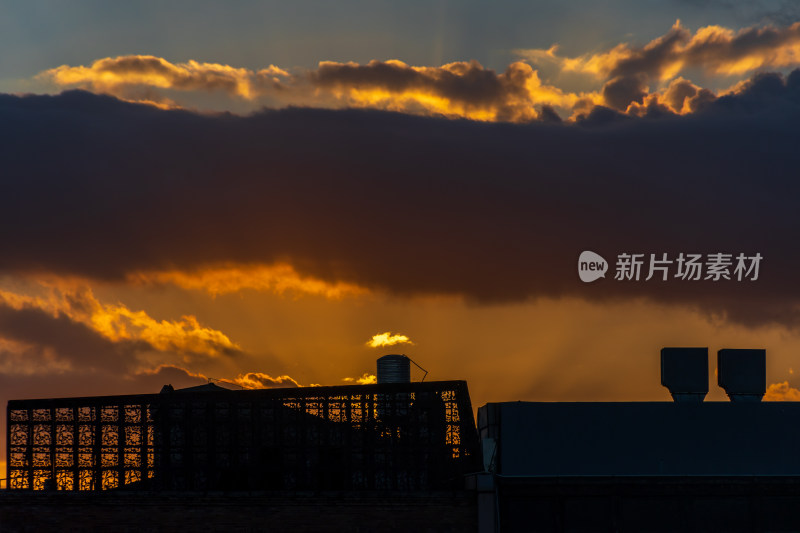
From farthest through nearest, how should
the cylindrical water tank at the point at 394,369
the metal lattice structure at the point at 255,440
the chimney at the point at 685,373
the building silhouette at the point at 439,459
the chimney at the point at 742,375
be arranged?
the cylindrical water tank at the point at 394,369 → the chimney at the point at 742,375 → the metal lattice structure at the point at 255,440 → the chimney at the point at 685,373 → the building silhouette at the point at 439,459

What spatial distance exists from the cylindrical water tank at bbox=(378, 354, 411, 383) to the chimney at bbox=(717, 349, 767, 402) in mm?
13660

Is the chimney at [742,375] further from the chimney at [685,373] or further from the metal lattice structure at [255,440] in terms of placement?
the metal lattice structure at [255,440]

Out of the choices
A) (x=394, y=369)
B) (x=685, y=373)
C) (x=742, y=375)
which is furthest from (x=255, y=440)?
(x=742, y=375)

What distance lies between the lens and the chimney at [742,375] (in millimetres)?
48844

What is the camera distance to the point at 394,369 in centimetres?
5231

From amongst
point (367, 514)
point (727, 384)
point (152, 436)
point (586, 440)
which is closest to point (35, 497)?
point (152, 436)

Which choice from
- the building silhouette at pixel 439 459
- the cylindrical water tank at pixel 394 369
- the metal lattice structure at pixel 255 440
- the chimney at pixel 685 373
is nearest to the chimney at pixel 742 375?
the building silhouette at pixel 439 459

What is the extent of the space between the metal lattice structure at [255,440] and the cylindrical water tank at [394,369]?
319 centimetres

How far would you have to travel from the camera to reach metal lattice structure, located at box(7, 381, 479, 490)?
4838cm

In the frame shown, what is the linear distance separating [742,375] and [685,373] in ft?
8.81

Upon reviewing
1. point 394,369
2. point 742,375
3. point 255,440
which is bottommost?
point 255,440

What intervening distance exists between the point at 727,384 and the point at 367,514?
16.1m

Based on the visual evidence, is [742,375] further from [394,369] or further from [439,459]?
[394,369]

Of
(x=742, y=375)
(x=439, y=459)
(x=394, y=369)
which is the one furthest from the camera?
(x=394, y=369)
